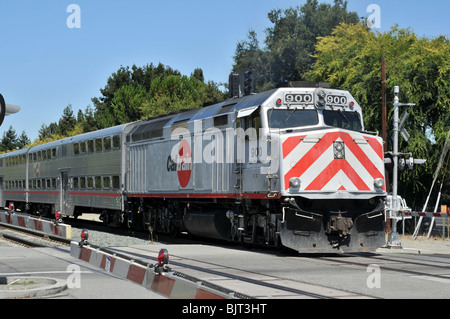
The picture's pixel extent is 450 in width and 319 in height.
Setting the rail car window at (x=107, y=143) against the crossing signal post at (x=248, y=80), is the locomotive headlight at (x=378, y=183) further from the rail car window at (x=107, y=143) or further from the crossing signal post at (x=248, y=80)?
the rail car window at (x=107, y=143)

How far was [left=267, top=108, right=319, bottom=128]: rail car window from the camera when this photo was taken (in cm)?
1525

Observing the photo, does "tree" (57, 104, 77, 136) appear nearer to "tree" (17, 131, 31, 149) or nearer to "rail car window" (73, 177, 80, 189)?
"tree" (17, 131, 31, 149)

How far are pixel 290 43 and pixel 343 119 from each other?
142ft

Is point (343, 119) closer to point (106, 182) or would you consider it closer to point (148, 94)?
point (106, 182)

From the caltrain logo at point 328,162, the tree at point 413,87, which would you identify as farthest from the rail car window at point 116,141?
the tree at point 413,87

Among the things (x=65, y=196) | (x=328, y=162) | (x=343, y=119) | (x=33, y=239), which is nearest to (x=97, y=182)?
(x=65, y=196)

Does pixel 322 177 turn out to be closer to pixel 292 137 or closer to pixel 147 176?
pixel 292 137

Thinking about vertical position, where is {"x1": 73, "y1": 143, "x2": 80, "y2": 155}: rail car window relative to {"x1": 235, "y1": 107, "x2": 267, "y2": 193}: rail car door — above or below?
above

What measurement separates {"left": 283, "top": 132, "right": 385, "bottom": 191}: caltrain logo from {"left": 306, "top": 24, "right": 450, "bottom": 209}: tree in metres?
15.2

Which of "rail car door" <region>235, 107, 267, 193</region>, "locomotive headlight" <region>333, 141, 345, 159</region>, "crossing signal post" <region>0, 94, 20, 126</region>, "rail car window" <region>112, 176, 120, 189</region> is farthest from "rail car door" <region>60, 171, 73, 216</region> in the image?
"crossing signal post" <region>0, 94, 20, 126</region>

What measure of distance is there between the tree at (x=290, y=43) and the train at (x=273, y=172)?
119ft

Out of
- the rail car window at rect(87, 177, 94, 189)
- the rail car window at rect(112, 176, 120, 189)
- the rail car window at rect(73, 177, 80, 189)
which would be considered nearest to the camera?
the rail car window at rect(112, 176, 120, 189)

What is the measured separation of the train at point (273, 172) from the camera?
573 inches
